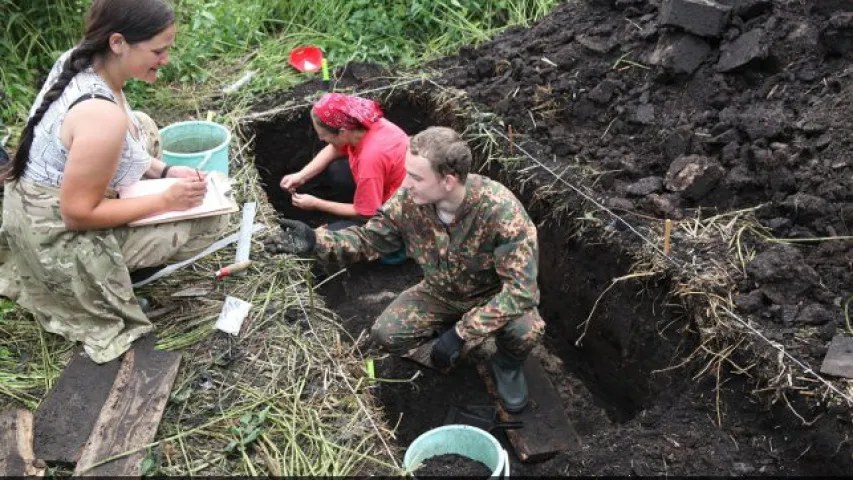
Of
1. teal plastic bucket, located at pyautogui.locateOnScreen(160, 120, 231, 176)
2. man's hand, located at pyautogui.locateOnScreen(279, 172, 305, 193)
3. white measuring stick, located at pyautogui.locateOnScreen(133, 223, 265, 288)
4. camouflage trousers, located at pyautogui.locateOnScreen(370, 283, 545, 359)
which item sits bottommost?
camouflage trousers, located at pyautogui.locateOnScreen(370, 283, 545, 359)

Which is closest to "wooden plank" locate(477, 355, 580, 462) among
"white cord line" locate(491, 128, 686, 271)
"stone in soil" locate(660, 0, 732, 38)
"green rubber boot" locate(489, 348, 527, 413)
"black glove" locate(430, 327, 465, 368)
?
"green rubber boot" locate(489, 348, 527, 413)

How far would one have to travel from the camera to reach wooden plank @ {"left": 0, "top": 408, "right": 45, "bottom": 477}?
2865 mm

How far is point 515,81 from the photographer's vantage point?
17.4 feet

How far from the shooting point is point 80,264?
10.8 ft

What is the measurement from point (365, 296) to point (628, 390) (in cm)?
173

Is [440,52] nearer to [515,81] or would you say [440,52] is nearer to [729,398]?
[515,81]

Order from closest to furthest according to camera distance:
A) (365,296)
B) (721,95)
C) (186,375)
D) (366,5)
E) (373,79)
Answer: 1. (186,375)
2. (721,95)
3. (365,296)
4. (373,79)
5. (366,5)

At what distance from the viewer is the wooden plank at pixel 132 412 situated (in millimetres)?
2889

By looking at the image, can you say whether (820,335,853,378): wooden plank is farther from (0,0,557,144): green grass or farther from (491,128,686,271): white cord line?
(0,0,557,144): green grass

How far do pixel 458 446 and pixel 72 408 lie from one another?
1.59 m

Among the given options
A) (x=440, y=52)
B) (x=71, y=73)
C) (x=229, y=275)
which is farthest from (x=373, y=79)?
(x=71, y=73)

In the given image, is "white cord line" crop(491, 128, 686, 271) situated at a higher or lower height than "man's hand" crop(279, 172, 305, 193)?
higher

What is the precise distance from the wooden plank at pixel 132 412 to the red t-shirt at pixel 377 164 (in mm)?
1385

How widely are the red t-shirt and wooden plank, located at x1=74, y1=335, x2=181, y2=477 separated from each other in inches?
54.5
